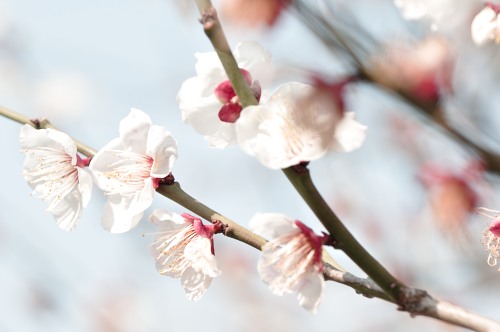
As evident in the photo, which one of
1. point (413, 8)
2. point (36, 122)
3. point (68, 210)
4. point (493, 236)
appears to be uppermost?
point (413, 8)

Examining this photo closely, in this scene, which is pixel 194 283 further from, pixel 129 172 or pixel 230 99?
pixel 230 99

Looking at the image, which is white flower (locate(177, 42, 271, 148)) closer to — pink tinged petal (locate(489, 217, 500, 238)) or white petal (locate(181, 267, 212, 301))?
white petal (locate(181, 267, 212, 301))

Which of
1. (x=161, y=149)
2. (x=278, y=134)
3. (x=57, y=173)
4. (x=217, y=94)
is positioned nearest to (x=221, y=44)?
(x=278, y=134)

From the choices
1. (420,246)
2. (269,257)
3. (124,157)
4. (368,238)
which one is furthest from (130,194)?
(368,238)

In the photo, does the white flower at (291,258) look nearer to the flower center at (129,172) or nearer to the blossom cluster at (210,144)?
the blossom cluster at (210,144)

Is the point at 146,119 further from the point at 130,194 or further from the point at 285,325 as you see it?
the point at 285,325

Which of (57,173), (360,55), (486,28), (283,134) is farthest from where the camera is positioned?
(57,173)

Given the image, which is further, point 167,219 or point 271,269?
point 167,219
